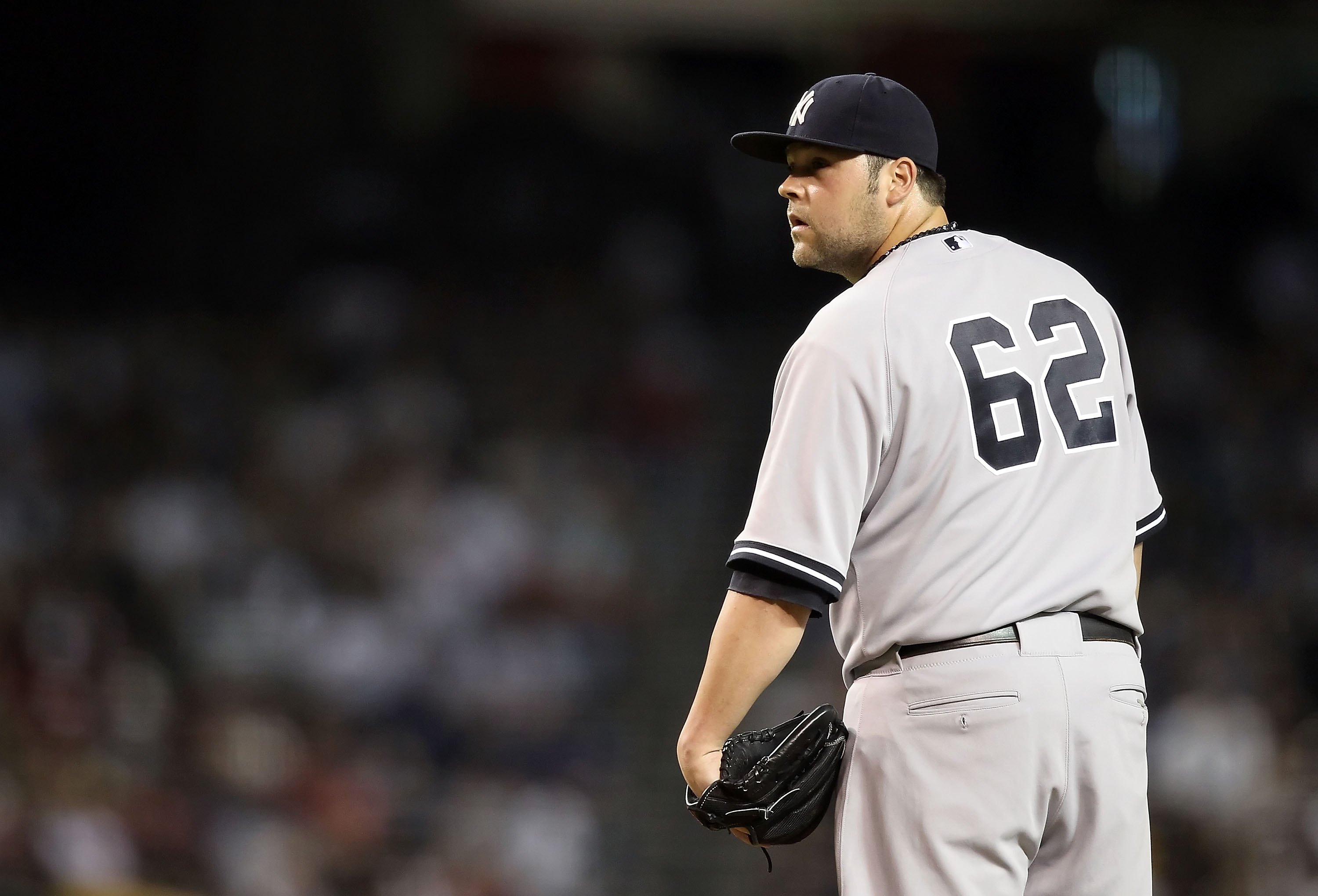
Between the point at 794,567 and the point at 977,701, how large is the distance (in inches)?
11.5

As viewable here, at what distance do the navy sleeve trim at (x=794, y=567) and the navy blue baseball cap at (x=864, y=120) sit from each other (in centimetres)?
60

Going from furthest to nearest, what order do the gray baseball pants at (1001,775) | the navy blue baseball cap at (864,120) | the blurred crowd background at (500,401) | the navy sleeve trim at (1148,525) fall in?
the blurred crowd background at (500,401), the navy sleeve trim at (1148,525), the navy blue baseball cap at (864,120), the gray baseball pants at (1001,775)

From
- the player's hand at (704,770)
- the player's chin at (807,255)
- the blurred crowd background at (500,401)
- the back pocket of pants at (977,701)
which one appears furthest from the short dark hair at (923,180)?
the blurred crowd background at (500,401)

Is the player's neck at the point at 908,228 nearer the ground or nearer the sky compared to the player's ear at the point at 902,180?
nearer the ground

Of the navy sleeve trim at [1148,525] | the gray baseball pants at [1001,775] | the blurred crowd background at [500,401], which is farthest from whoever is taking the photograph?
the blurred crowd background at [500,401]

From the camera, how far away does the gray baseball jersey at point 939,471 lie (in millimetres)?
1940

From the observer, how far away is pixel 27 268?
9.86 meters

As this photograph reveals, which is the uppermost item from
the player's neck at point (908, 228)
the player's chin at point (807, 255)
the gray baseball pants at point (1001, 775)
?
the player's neck at point (908, 228)

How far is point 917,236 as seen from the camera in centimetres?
218

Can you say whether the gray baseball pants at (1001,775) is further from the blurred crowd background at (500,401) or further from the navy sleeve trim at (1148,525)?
the blurred crowd background at (500,401)

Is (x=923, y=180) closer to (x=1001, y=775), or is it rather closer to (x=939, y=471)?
(x=939, y=471)

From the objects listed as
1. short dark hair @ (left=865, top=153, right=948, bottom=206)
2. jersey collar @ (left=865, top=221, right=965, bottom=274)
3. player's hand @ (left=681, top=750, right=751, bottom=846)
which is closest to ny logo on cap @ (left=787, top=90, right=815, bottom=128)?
short dark hair @ (left=865, top=153, right=948, bottom=206)

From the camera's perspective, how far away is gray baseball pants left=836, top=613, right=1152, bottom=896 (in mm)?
1897

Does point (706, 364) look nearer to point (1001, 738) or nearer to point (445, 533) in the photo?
point (445, 533)
